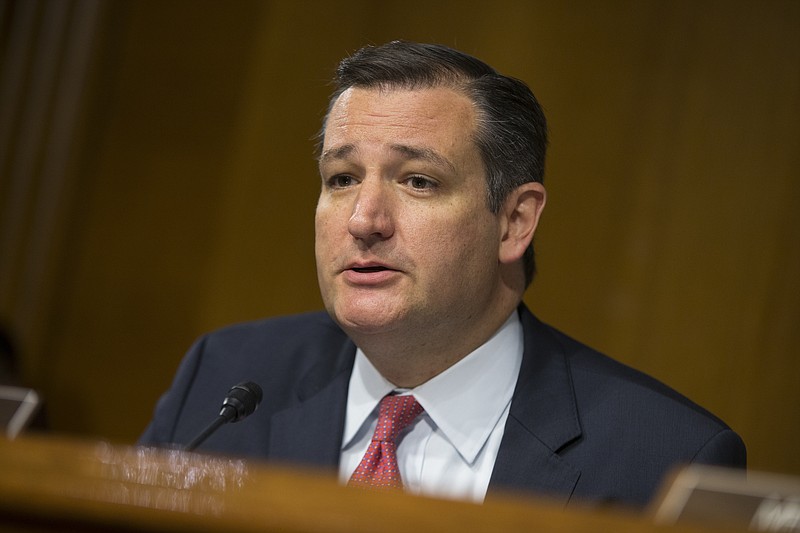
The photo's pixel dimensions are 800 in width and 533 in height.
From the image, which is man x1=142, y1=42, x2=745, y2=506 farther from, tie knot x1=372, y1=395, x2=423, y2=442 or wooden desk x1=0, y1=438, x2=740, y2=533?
wooden desk x1=0, y1=438, x2=740, y2=533

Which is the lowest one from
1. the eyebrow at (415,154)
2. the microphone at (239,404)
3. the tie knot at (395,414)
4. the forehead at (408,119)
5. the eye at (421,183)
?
the tie knot at (395,414)

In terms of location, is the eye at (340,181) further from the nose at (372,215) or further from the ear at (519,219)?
the ear at (519,219)

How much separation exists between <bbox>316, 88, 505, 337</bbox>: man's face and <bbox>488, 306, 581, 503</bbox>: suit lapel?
171mm

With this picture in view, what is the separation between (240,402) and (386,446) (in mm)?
366

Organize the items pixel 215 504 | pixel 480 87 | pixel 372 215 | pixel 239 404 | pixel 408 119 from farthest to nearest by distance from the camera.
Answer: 1. pixel 480 87
2. pixel 408 119
3. pixel 372 215
4. pixel 239 404
5. pixel 215 504

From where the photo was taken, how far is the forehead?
2.09m

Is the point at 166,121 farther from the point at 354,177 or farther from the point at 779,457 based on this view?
the point at 779,457

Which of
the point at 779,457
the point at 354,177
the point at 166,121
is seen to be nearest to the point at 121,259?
the point at 166,121

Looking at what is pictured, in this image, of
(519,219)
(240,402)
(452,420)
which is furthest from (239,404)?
(519,219)

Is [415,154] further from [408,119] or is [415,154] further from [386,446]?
[386,446]

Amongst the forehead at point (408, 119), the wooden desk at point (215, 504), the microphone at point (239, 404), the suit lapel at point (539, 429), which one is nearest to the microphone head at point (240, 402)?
the microphone at point (239, 404)

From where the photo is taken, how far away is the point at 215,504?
2.80 feet

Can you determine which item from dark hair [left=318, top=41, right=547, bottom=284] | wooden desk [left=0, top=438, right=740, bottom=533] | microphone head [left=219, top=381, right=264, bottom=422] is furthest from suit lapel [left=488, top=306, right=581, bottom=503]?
wooden desk [left=0, top=438, right=740, bottom=533]

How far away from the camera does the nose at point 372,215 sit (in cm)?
199
